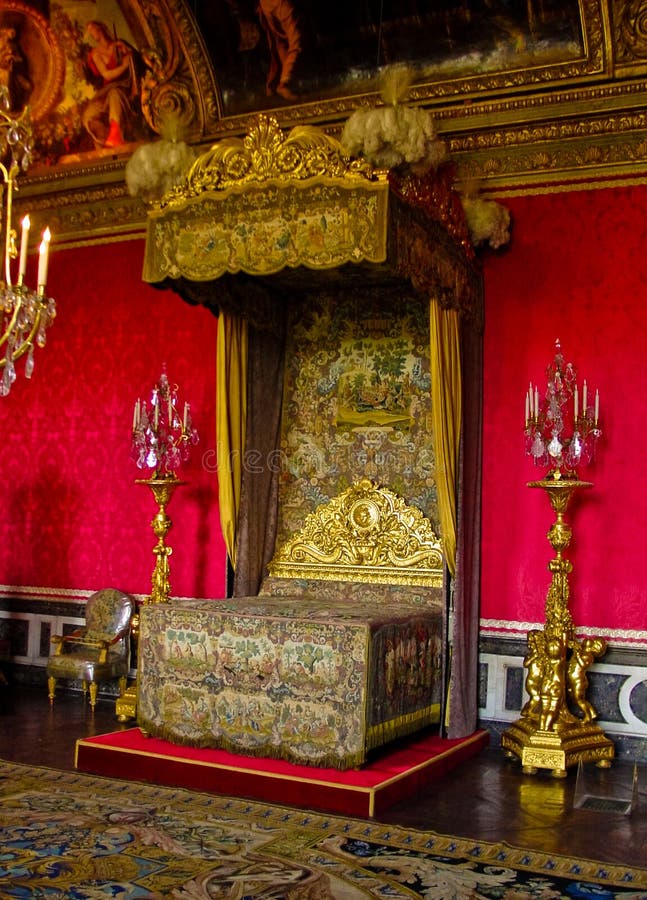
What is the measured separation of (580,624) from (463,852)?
8.73 feet

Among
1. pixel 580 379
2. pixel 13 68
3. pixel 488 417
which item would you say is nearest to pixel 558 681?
pixel 488 417

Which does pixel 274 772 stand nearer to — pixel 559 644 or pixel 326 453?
pixel 559 644

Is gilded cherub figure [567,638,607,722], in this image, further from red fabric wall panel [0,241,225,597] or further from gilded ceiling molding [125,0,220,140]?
gilded ceiling molding [125,0,220,140]

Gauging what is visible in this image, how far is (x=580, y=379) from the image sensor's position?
7.02 meters

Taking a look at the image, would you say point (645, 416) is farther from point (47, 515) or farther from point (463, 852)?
point (47, 515)

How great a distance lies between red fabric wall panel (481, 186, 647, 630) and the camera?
6.82 m

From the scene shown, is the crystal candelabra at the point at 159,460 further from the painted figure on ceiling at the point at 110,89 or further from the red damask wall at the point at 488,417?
the painted figure on ceiling at the point at 110,89

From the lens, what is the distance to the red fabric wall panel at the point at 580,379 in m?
6.82

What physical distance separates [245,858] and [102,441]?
16.8ft

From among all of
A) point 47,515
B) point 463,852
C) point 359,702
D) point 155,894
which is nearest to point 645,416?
point 359,702

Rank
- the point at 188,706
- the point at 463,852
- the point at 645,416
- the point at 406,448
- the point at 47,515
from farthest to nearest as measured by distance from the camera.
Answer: the point at 47,515
the point at 406,448
the point at 645,416
the point at 188,706
the point at 463,852

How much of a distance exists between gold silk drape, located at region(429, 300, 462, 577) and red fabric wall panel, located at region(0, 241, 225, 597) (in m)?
2.32

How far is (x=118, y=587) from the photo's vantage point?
28.5ft

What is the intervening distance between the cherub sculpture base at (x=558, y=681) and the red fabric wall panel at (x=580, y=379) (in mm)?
449
